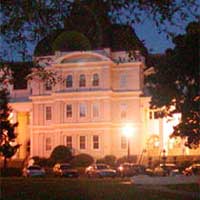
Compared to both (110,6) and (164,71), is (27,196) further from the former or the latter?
(164,71)

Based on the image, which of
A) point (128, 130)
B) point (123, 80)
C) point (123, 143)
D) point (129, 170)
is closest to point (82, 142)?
point (123, 143)

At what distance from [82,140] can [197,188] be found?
41.6 metres

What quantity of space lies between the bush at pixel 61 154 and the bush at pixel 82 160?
0.68 meters

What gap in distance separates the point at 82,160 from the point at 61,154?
200 cm

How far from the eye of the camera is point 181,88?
152 feet

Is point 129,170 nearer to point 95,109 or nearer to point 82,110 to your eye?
point 95,109

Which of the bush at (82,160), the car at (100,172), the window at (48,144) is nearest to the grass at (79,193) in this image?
the car at (100,172)

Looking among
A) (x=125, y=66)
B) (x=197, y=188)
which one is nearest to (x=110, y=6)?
(x=197, y=188)

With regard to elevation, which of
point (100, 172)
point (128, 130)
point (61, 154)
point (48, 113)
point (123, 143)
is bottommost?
point (100, 172)

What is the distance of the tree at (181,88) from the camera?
44.5 m

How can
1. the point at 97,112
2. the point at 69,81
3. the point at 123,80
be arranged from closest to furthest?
the point at 97,112
the point at 123,80
the point at 69,81

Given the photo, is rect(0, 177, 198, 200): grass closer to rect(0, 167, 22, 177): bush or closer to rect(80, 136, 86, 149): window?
rect(0, 167, 22, 177): bush

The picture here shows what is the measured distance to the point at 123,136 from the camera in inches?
2844

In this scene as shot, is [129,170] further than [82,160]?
No
